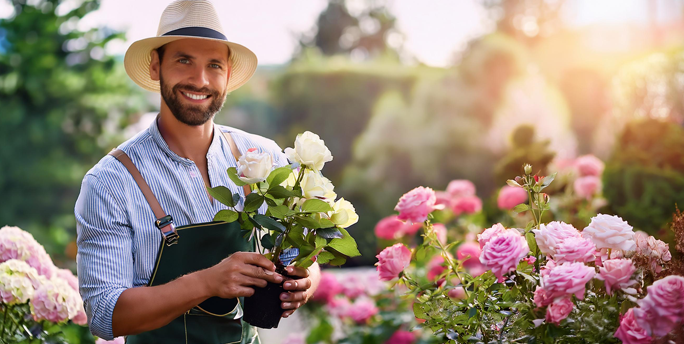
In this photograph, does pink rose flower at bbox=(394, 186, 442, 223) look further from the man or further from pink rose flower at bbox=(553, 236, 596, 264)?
pink rose flower at bbox=(553, 236, 596, 264)

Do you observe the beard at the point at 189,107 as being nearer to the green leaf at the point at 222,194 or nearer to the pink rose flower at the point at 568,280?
the green leaf at the point at 222,194

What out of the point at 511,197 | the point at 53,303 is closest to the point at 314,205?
the point at 53,303

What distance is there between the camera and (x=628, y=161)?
3885mm

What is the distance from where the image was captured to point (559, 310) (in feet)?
3.54

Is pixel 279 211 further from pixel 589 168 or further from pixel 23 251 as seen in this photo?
pixel 589 168

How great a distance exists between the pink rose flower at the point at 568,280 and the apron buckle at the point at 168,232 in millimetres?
954

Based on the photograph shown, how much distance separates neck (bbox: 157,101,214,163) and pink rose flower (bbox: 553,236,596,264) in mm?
1101

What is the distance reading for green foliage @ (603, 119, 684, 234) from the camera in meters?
3.70

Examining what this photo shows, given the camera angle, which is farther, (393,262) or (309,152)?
(393,262)

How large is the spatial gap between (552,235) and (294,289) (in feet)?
2.07

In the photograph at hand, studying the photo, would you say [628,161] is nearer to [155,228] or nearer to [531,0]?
[155,228]

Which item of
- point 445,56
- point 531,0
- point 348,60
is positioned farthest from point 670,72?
point 531,0

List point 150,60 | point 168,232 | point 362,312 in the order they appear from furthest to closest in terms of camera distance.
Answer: point 362,312
point 150,60
point 168,232

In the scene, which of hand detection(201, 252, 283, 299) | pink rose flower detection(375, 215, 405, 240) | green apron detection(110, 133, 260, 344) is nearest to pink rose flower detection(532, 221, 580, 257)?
hand detection(201, 252, 283, 299)
